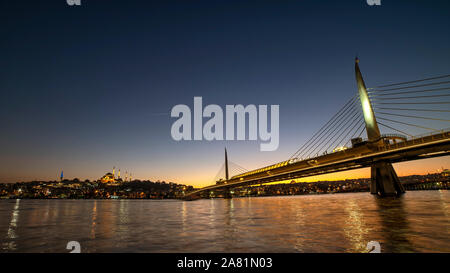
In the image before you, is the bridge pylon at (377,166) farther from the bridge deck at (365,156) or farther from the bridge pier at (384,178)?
the bridge deck at (365,156)

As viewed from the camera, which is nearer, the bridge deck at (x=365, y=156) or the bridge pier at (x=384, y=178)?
the bridge deck at (x=365, y=156)

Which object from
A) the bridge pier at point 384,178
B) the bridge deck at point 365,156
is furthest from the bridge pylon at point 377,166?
the bridge deck at point 365,156

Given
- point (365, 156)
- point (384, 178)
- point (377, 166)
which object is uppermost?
point (365, 156)

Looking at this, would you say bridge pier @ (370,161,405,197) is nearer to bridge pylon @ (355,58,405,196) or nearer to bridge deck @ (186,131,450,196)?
bridge pylon @ (355,58,405,196)

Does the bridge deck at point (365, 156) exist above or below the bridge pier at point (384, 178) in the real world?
above

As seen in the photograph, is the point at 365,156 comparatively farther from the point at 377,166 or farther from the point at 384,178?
the point at 384,178

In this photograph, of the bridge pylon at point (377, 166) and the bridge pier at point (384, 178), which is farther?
the bridge pier at point (384, 178)

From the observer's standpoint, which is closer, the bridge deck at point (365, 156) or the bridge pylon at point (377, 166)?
the bridge deck at point (365, 156)

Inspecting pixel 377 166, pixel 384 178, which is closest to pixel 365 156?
pixel 377 166

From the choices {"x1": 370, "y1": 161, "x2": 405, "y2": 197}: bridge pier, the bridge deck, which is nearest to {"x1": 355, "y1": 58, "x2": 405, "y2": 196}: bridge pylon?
{"x1": 370, "y1": 161, "x2": 405, "y2": 197}: bridge pier
